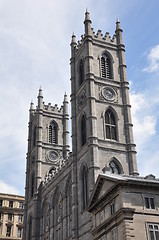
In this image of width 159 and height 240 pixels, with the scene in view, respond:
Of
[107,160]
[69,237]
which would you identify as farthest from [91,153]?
[69,237]

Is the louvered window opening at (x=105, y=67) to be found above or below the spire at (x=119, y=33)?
below

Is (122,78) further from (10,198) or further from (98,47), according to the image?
(10,198)

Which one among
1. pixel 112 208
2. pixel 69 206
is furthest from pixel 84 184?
pixel 112 208

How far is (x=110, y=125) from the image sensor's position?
5550 centimetres

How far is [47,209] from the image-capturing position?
66500 mm

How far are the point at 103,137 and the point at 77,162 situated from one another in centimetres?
500

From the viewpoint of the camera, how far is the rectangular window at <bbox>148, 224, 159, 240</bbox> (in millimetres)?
31969

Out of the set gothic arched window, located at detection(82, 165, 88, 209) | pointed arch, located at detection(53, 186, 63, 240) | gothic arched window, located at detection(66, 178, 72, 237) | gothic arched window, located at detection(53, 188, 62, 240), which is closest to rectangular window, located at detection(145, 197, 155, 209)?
gothic arched window, located at detection(82, 165, 88, 209)

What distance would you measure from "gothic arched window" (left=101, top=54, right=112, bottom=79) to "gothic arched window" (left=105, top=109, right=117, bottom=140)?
237 inches

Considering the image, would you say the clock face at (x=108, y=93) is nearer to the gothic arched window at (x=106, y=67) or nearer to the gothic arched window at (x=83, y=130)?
the gothic arched window at (x=106, y=67)

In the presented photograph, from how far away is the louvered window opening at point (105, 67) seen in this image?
59.7m

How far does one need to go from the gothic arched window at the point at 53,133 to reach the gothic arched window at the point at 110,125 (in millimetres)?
23310

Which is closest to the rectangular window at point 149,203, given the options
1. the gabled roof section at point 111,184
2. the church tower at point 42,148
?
the gabled roof section at point 111,184

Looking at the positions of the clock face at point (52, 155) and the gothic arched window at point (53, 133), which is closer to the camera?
the clock face at point (52, 155)
